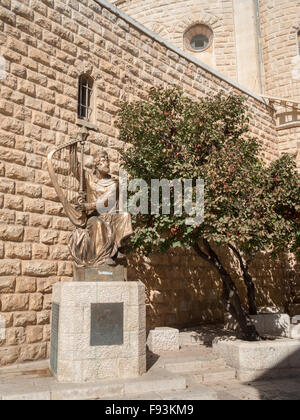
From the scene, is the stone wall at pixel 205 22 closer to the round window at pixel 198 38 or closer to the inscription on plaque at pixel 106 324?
the round window at pixel 198 38

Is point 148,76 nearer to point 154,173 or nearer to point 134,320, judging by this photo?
point 154,173

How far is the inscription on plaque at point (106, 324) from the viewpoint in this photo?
17.3ft

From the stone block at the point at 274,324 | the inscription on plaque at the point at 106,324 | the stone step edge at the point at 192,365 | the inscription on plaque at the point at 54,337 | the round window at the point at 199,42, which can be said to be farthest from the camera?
A: the round window at the point at 199,42

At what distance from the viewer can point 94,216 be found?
6.09 meters

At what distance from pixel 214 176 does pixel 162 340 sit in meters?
3.15

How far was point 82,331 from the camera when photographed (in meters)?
5.19

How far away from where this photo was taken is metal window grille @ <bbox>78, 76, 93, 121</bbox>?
27.7 feet

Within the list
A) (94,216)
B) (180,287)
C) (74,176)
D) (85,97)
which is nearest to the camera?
(94,216)

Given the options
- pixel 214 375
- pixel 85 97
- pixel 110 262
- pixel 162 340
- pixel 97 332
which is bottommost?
pixel 214 375

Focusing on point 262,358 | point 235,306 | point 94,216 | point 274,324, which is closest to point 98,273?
point 94,216

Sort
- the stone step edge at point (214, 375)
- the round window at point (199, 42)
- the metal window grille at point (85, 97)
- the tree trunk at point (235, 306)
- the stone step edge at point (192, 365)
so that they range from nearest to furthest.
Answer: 1. the stone step edge at point (214, 375)
2. the stone step edge at point (192, 365)
3. the tree trunk at point (235, 306)
4. the metal window grille at point (85, 97)
5. the round window at point (199, 42)

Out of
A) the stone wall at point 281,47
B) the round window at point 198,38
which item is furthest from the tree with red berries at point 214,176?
the round window at point 198,38

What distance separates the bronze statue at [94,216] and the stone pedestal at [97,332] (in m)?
0.49

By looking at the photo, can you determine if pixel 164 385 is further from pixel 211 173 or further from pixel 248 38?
pixel 248 38
